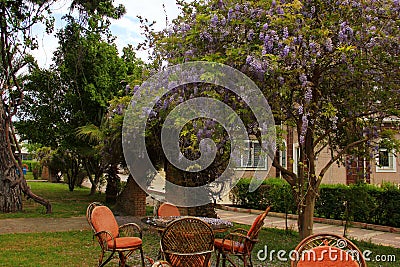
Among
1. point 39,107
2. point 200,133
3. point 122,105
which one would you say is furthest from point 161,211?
point 39,107

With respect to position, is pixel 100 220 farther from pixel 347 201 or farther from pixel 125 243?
pixel 347 201

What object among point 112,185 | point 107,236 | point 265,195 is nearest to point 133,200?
point 112,185

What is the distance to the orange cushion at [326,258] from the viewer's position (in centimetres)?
325

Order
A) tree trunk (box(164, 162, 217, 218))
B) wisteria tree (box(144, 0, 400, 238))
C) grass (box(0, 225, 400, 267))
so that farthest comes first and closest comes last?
tree trunk (box(164, 162, 217, 218))
grass (box(0, 225, 400, 267))
wisteria tree (box(144, 0, 400, 238))

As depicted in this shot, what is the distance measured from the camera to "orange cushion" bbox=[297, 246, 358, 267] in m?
3.25

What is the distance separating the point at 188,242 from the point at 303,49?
10.1 ft

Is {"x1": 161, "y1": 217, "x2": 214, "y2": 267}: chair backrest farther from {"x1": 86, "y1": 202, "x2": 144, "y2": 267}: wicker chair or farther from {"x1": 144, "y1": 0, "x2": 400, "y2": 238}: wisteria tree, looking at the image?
{"x1": 144, "y1": 0, "x2": 400, "y2": 238}: wisteria tree

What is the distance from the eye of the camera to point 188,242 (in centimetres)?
459

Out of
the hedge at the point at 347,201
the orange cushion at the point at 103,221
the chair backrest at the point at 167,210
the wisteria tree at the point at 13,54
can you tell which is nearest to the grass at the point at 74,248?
the chair backrest at the point at 167,210

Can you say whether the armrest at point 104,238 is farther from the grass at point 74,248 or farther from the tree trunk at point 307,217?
the tree trunk at point 307,217

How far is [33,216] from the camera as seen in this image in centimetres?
1211

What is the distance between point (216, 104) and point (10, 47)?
9.74 meters

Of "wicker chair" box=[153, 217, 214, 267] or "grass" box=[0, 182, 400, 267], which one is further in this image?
"grass" box=[0, 182, 400, 267]

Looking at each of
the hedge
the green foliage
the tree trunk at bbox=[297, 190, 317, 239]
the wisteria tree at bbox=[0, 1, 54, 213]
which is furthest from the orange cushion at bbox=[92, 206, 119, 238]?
the wisteria tree at bbox=[0, 1, 54, 213]
